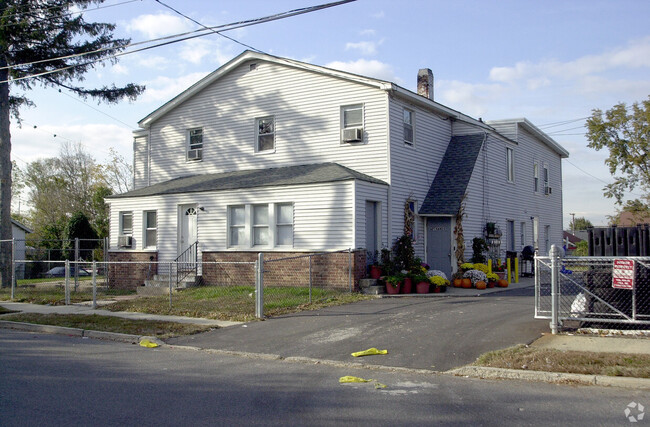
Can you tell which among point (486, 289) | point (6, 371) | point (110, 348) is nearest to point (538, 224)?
point (486, 289)

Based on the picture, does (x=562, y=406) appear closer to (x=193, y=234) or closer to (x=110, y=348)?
(x=110, y=348)

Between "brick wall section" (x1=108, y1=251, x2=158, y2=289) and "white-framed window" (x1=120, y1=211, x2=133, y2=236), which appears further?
"white-framed window" (x1=120, y1=211, x2=133, y2=236)

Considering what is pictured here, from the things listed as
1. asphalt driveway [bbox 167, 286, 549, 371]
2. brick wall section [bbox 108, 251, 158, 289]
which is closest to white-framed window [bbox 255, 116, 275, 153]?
brick wall section [bbox 108, 251, 158, 289]

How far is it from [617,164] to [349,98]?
25260 millimetres

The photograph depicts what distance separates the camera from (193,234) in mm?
21938

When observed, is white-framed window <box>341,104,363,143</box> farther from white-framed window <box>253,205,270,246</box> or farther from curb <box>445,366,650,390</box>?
curb <box>445,366,650,390</box>

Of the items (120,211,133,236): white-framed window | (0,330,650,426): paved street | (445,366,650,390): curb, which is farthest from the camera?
(120,211,133,236): white-framed window

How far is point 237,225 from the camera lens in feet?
68.2

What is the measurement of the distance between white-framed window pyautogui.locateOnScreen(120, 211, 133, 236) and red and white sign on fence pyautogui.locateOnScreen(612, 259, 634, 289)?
18548mm

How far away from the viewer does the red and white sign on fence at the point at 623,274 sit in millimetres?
10055

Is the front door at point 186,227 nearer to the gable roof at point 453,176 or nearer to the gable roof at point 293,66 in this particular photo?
the gable roof at point 293,66

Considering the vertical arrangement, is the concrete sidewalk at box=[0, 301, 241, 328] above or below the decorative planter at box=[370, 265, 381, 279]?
below

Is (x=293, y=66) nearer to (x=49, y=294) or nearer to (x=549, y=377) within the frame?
(x=49, y=294)

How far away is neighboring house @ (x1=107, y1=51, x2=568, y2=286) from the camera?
63.3 feet
